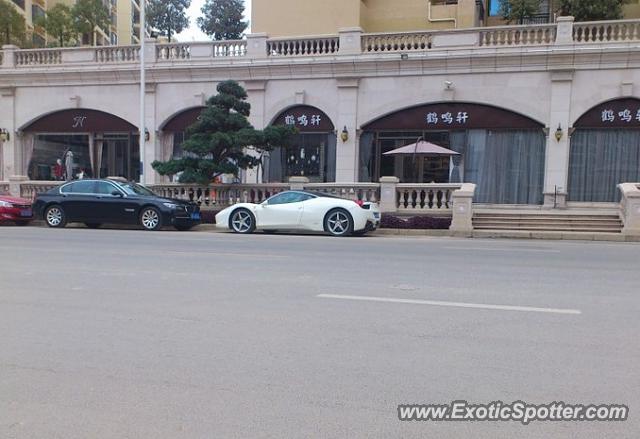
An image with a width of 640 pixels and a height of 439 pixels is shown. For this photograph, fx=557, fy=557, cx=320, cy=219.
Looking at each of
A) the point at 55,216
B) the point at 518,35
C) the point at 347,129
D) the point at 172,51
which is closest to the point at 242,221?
the point at 55,216

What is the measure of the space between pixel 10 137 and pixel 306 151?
1424cm

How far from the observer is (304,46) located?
22938 millimetres

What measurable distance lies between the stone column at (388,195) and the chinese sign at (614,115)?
25.6 feet

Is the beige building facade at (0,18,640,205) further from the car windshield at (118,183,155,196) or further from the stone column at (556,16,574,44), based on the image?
the car windshield at (118,183,155,196)

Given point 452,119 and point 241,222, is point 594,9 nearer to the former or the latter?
point 452,119

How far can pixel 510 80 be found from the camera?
67.8 ft

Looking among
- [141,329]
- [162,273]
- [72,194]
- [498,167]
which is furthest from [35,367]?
[498,167]

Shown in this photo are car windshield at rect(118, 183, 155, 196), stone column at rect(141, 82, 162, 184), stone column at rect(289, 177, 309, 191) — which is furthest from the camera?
stone column at rect(141, 82, 162, 184)

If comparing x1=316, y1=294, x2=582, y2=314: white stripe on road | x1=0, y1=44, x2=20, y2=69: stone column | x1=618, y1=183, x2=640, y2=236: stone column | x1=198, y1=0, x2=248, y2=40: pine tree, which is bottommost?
x1=316, y1=294, x2=582, y2=314: white stripe on road

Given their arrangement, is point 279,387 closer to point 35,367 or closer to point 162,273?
point 35,367

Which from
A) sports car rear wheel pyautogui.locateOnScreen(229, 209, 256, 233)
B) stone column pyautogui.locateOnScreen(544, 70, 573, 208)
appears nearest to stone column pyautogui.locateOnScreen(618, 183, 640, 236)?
stone column pyautogui.locateOnScreen(544, 70, 573, 208)

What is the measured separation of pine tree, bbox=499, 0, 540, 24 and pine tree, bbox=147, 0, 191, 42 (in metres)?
23.5

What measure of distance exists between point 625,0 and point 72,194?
22895 mm

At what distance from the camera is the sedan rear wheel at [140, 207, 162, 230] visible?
16266 millimetres
